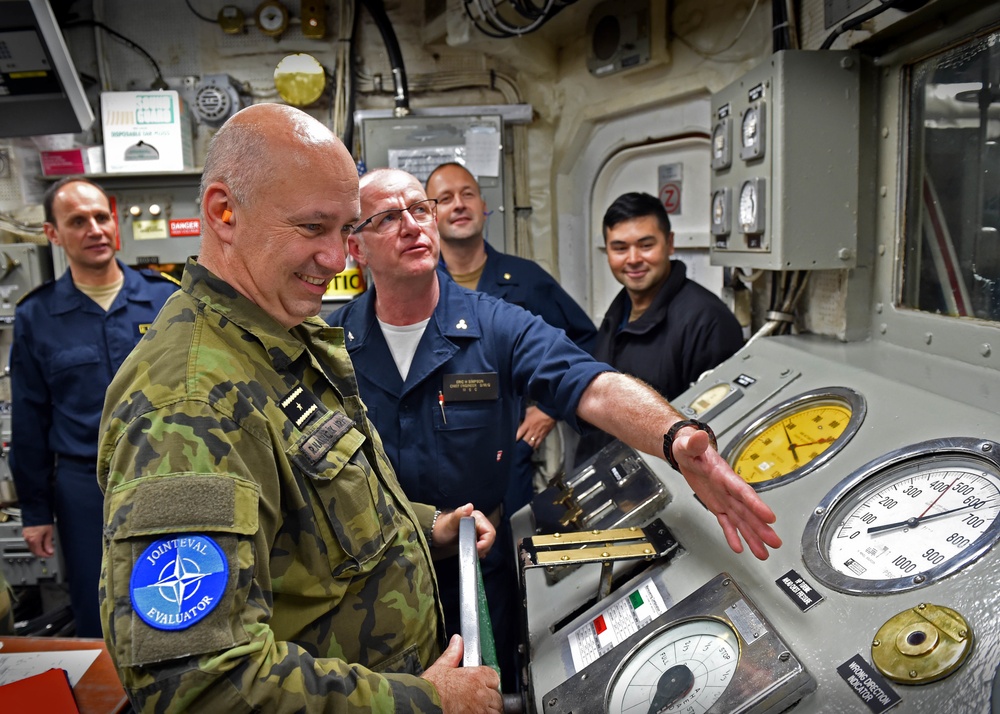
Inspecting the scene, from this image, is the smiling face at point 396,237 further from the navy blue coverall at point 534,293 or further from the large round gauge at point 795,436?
the navy blue coverall at point 534,293

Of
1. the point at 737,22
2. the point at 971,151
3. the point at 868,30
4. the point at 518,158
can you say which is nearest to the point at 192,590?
the point at 971,151

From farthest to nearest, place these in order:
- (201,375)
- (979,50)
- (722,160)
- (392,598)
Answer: (722,160) → (979,50) → (392,598) → (201,375)

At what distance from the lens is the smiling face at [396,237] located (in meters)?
1.80

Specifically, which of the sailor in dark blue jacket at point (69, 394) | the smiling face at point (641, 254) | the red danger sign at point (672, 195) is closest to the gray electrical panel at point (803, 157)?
the smiling face at point (641, 254)

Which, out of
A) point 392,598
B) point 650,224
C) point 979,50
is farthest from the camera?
point 650,224

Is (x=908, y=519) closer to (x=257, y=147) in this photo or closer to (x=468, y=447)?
(x=468, y=447)

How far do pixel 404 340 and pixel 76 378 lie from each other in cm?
150

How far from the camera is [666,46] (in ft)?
9.47

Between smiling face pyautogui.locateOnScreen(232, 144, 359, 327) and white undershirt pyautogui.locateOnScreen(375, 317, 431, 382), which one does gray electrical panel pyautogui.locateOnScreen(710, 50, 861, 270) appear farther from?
smiling face pyautogui.locateOnScreen(232, 144, 359, 327)

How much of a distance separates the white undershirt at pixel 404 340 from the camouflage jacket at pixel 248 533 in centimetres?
59

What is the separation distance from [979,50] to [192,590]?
1.87m

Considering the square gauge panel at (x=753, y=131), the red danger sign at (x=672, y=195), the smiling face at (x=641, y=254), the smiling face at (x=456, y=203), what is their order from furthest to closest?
the red danger sign at (x=672, y=195) < the smiling face at (x=456, y=203) < the smiling face at (x=641, y=254) < the square gauge panel at (x=753, y=131)

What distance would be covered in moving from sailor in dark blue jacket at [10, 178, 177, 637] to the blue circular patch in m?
2.02

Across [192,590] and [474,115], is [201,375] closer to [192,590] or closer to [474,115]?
[192,590]
